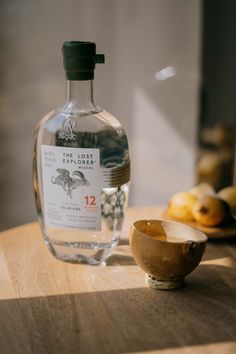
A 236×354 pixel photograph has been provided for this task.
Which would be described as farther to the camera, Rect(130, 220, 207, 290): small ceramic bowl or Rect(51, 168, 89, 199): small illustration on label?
Rect(51, 168, 89, 199): small illustration on label

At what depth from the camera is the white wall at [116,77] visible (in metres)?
1.68

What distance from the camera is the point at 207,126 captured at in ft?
6.23

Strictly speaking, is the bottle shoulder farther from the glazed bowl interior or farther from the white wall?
the white wall

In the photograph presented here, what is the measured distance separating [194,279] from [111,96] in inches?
39.4

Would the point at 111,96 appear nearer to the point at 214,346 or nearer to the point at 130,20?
the point at 130,20

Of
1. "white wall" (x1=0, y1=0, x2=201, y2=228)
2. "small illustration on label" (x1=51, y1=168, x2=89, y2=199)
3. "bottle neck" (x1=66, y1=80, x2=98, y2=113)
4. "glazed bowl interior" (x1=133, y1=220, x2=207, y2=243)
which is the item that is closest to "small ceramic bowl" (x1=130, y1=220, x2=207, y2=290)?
"glazed bowl interior" (x1=133, y1=220, x2=207, y2=243)

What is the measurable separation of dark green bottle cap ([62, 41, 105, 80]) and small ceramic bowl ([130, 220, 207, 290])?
26 centimetres

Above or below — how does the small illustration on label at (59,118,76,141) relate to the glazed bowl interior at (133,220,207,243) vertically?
above

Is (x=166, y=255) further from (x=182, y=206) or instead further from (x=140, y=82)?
(x=140, y=82)

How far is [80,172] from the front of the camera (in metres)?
0.90

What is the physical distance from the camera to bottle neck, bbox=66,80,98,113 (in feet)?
3.08

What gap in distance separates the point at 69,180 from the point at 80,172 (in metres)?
0.02

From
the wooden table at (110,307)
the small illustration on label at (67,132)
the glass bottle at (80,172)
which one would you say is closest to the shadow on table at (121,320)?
the wooden table at (110,307)

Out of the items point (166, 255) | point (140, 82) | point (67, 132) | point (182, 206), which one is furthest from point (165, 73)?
point (166, 255)
